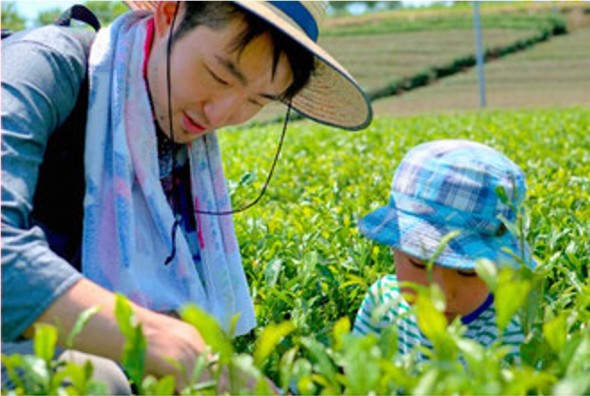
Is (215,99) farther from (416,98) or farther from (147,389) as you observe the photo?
(416,98)

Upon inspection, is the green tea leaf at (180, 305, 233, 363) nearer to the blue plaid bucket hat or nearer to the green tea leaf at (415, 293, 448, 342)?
the green tea leaf at (415, 293, 448, 342)

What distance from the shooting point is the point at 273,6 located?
88.1 inches

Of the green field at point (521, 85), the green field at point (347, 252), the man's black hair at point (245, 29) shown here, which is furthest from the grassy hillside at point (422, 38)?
the man's black hair at point (245, 29)

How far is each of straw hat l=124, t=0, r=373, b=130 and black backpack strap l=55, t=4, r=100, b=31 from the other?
10cm

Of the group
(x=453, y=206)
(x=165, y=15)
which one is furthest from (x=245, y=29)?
(x=453, y=206)

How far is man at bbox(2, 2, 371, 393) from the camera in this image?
206 centimetres

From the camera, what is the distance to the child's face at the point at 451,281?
93.9 inches

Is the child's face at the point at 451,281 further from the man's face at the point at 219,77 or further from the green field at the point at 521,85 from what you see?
the green field at the point at 521,85

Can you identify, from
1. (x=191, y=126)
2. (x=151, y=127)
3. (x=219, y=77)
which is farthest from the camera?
(x=151, y=127)

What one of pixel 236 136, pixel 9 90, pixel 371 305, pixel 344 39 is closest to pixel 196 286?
pixel 371 305

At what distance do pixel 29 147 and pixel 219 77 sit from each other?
40cm

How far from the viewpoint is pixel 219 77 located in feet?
7.00

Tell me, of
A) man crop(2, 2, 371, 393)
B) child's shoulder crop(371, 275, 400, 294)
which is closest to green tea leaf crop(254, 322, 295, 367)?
man crop(2, 2, 371, 393)

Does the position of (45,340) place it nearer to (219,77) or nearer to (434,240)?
(219,77)
